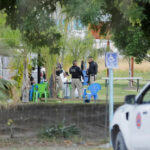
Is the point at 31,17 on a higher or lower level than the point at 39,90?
higher

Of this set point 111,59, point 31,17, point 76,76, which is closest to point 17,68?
point 76,76

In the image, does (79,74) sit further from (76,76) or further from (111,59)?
(111,59)

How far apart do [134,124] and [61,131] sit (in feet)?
24.1

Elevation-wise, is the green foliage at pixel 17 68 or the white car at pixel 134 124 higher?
the green foliage at pixel 17 68

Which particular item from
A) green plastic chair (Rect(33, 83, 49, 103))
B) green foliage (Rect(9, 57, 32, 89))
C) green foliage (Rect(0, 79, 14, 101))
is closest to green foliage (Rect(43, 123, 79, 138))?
green foliage (Rect(0, 79, 14, 101))

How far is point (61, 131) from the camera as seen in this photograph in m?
14.8

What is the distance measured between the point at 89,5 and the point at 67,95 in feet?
49.7

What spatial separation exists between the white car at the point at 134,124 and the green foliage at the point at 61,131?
6.07 metres

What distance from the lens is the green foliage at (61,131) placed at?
1477 centimetres

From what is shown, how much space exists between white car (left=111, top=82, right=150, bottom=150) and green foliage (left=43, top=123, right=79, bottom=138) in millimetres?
6068

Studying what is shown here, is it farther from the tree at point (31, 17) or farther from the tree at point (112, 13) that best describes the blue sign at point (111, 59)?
the tree at point (31, 17)

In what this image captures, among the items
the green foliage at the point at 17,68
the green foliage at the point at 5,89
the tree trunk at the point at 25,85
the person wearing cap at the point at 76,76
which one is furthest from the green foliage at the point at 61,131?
the person wearing cap at the point at 76,76

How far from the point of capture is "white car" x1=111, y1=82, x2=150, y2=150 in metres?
7.18

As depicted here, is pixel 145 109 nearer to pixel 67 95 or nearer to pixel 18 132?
pixel 18 132
